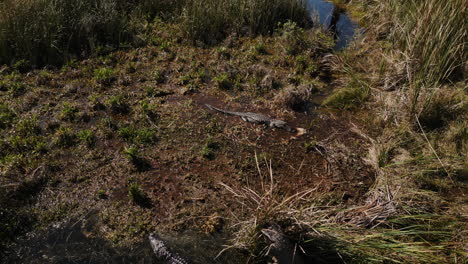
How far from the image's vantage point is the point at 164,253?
11.5 ft

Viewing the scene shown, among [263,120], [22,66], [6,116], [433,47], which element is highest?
[433,47]

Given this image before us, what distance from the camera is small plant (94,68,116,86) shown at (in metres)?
5.93

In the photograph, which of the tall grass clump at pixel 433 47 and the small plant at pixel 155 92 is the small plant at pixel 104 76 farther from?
the tall grass clump at pixel 433 47

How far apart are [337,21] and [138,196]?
22.2 ft

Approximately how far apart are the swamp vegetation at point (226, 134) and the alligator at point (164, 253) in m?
0.10

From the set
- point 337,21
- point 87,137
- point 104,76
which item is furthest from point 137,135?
point 337,21

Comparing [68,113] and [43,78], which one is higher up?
[43,78]

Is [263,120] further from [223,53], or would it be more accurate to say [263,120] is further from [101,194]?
[101,194]

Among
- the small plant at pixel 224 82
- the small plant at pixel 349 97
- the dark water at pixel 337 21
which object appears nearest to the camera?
the small plant at pixel 349 97

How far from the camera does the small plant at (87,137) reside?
479 cm

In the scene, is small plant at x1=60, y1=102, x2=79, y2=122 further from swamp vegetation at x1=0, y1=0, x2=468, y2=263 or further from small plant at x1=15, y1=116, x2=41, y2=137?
small plant at x1=15, y1=116, x2=41, y2=137

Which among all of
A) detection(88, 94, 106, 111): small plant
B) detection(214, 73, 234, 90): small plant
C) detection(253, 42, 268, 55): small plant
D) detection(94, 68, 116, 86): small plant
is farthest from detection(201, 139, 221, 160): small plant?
detection(253, 42, 268, 55): small plant

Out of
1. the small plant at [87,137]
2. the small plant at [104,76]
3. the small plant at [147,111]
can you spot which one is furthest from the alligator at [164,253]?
the small plant at [104,76]

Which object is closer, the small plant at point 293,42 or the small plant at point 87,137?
the small plant at point 87,137
